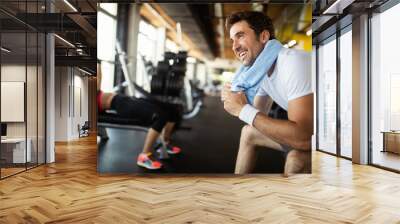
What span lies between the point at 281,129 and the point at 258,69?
34.6 inches

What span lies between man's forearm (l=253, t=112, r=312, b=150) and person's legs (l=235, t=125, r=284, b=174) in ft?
0.25

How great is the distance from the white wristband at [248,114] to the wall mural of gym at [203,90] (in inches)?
0.5

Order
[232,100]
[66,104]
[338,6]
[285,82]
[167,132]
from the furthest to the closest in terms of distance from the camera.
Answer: [66,104] → [338,6] → [167,132] → [232,100] → [285,82]

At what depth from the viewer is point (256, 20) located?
531cm

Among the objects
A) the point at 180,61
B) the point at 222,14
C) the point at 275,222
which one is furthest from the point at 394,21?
the point at 275,222

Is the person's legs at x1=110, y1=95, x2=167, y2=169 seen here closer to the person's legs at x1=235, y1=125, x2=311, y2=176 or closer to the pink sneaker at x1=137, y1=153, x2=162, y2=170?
the pink sneaker at x1=137, y1=153, x2=162, y2=170

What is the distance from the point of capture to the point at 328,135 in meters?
8.55

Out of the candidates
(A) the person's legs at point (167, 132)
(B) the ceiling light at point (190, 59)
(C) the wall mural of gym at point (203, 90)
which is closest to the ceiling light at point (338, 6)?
(C) the wall mural of gym at point (203, 90)

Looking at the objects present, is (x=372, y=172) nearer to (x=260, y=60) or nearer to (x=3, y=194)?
(x=260, y=60)

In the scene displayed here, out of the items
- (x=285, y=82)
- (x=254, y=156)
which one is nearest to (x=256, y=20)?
(x=285, y=82)

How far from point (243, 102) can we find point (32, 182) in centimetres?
308

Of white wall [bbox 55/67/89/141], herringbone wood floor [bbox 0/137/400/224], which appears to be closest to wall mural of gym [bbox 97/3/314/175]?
herringbone wood floor [bbox 0/137/400/224]

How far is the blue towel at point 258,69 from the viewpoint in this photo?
206 inches

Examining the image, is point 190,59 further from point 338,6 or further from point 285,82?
point 338,6
